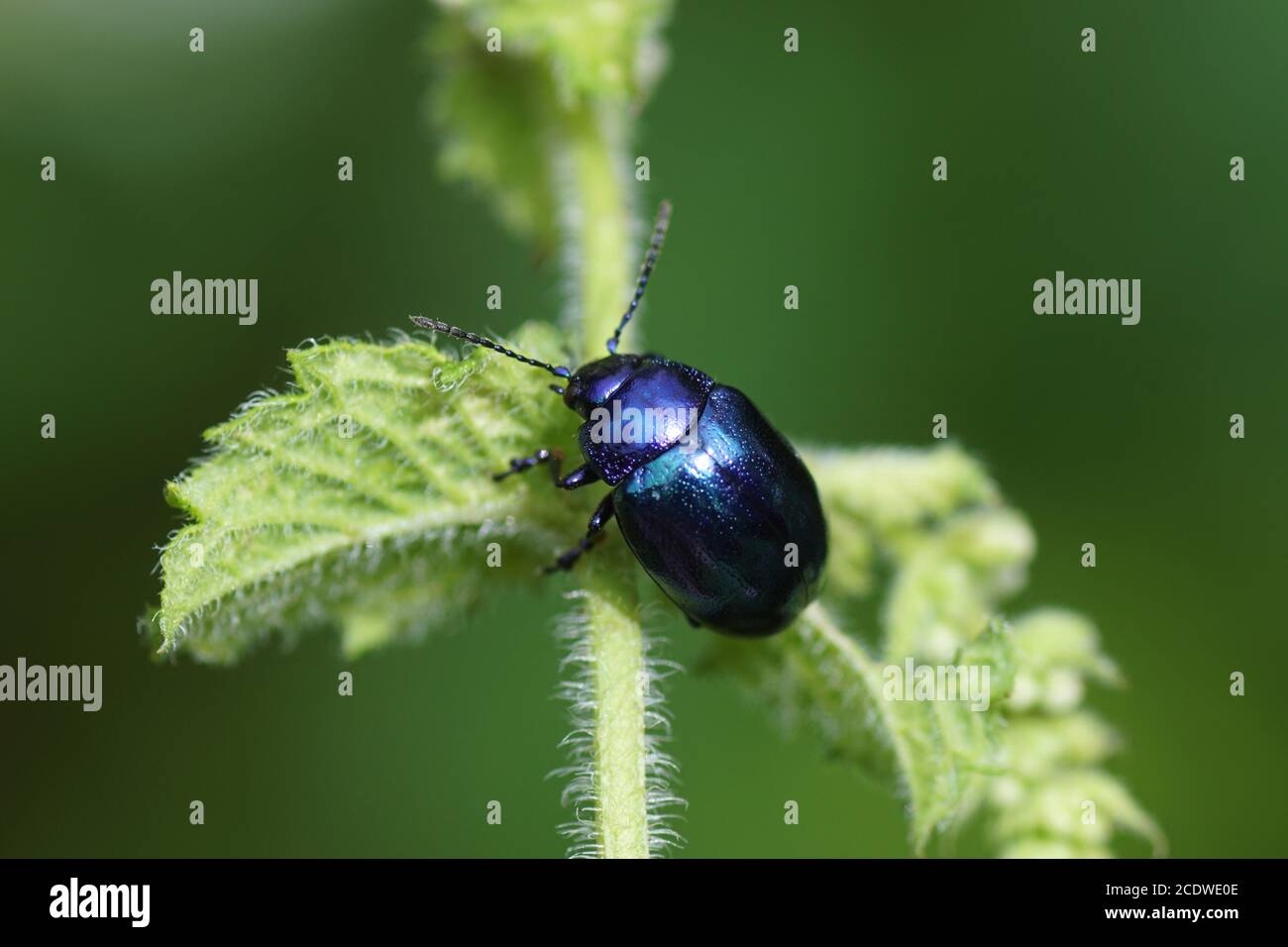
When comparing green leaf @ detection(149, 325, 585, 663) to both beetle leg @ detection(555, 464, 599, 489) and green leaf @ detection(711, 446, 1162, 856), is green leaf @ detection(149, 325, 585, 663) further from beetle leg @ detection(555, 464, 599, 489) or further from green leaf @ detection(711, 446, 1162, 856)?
green leaf @ detection(711, 446, 1162, 856)

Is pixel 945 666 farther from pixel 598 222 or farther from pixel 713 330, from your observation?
pixel 713 330

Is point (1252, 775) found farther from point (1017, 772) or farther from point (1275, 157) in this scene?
→ point (1275, 157)

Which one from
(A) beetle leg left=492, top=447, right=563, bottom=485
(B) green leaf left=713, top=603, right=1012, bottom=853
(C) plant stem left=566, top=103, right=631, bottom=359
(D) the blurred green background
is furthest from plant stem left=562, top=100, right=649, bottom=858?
(D) the blurred green background

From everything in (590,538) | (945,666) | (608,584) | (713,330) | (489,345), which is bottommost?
(945,666)

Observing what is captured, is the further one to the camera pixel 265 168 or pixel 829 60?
pixel 829 60

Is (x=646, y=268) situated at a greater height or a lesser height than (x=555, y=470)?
greater

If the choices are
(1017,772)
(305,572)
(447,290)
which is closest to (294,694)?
(447,290)

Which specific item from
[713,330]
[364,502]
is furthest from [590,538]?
[713,330]
